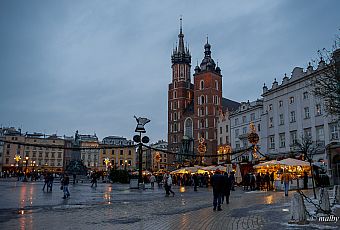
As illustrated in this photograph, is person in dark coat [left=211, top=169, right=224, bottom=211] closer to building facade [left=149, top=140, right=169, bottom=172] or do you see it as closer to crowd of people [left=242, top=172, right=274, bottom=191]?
crowd of people [left=242, top=172, right=274, bottom=191]

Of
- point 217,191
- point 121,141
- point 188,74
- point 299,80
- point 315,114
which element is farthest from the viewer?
point 121,141

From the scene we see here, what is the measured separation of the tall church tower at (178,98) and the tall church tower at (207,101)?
982 cm

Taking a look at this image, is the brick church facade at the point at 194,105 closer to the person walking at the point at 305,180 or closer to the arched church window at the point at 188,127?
the arched church window at the point at 188,127

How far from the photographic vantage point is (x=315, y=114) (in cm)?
4391

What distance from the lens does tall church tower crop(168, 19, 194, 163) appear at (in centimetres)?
10919

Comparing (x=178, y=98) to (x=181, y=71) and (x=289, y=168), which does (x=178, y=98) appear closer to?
(x=181, y=71)

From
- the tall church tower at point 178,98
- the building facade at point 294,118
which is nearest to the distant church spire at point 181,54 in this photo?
the tall church tower at point 178,98

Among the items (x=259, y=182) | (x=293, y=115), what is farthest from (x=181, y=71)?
(x=259, y=182)

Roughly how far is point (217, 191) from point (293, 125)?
37.0m

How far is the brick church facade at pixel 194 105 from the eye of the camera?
9438 centimetres

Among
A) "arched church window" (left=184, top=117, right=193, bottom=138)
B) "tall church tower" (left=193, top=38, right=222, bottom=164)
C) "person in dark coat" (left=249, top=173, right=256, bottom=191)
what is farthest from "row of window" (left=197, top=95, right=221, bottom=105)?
"person in dark coat" (left=249, top=173, right=256, bottom=191)

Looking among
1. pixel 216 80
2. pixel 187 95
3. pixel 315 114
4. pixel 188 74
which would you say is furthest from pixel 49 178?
pixel 188 74

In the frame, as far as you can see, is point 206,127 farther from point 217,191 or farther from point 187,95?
point 217,191

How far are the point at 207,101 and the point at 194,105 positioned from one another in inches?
216
